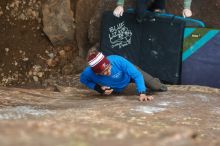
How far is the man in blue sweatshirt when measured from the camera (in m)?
6.04

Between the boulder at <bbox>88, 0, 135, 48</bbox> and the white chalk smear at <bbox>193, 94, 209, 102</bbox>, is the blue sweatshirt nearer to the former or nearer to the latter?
the white chalk smear at <bbox>193, 94, 209, 102</bbox>

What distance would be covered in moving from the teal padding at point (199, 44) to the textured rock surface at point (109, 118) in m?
0.95

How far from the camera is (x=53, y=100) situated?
6.41 meters

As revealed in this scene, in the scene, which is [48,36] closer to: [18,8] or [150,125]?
[18,8]

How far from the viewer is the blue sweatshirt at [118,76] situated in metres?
6.41

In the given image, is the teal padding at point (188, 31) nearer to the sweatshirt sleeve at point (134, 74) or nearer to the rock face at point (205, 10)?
the rock face at point (205, 10)

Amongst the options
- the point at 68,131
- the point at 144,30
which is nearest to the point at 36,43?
the point at 144,30

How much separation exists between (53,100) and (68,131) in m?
3.56

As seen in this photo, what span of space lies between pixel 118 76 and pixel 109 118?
67.0 inches

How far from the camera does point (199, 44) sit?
27.2 feet

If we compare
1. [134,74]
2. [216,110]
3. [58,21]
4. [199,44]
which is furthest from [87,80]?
[58,21]

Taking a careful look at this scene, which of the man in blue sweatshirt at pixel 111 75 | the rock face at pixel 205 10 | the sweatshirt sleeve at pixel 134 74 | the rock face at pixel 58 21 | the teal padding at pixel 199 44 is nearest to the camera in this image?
the man in blue sweatshirt at pixel 111 75

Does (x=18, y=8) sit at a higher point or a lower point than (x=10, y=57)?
higher

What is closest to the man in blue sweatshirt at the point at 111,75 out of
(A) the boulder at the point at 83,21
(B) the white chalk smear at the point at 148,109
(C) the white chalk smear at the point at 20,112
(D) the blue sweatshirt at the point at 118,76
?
(D) the blue sweatshirt at the point at 118,76
